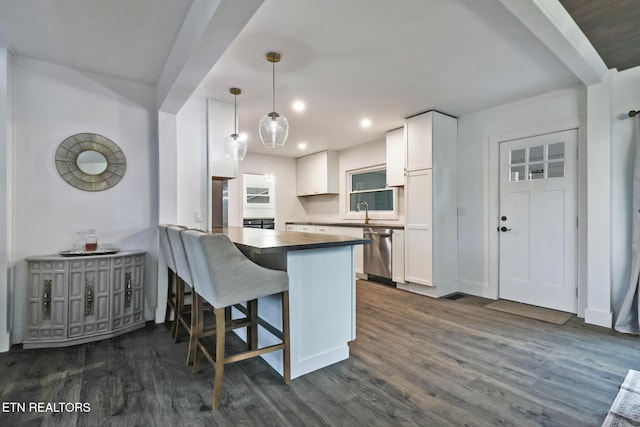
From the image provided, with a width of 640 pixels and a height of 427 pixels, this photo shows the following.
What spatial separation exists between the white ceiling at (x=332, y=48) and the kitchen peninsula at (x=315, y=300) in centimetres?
151

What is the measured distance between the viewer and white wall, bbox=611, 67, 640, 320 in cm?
283

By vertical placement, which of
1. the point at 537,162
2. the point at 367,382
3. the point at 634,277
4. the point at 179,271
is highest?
the point at 537,162

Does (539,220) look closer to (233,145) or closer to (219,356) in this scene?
(233,145)

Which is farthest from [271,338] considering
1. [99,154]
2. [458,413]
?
[99,154]

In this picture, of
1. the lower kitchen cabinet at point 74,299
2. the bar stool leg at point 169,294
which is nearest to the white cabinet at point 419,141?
the bar stool leg at point 169,294

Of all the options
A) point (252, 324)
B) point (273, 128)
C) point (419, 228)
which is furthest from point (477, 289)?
point (273, 128)

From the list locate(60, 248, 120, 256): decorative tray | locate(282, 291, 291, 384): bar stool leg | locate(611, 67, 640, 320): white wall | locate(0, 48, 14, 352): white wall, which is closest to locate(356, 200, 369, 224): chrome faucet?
locate(611, 67, 640, 320): white wall

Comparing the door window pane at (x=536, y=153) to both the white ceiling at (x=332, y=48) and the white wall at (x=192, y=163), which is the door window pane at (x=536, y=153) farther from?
the white wall at (x=192, y=163)

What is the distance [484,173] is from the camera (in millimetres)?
3965

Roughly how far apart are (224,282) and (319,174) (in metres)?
4.74

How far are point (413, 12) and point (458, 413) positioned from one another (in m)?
2.44

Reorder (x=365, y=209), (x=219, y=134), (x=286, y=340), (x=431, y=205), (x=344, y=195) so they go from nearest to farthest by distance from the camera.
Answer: (x=286, y=340) → (x=219, y=134) → (x=431, y=205) → (x=365, y=209) → (x=344, y=195)

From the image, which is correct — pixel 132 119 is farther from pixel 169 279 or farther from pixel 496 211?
pixel 496 211

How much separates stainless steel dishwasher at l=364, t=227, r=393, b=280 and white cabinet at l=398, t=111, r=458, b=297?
1.13ft
